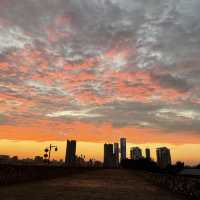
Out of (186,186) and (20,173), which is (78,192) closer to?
(186,186)

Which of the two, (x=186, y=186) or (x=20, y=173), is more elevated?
(x=20, y=173)

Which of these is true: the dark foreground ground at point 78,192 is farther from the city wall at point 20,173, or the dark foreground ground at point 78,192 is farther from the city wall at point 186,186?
the city wall at point 20,173

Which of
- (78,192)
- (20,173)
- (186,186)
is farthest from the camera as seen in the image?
(20,173)

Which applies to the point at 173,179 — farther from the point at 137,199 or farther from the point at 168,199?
the point at 137,199

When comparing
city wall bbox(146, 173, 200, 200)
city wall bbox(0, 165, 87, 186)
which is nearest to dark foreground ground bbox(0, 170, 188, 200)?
city wall bbox(146, 173, 200, 200)

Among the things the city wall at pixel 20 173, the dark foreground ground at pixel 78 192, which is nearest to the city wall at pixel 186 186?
the dark foreground ground at pixel 78 192

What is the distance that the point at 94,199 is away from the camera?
1479cm

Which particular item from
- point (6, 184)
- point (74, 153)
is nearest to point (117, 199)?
point (6, 184)

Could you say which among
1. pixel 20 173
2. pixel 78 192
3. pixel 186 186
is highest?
pixel 20 173


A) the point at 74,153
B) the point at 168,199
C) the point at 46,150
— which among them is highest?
the point at 74,153

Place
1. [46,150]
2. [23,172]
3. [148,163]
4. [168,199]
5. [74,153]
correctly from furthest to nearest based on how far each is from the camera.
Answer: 1. [74,153]
2. [148,163]
3. [46,150]
4. [23,172]
5. [168,199]

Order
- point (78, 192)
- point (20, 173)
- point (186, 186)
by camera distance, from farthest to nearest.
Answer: point (20, 173)
point (186, 186)
point (78, 192)

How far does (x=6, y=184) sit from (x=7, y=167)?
55.0 inches

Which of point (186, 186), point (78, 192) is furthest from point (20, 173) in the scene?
point (186, 186)
